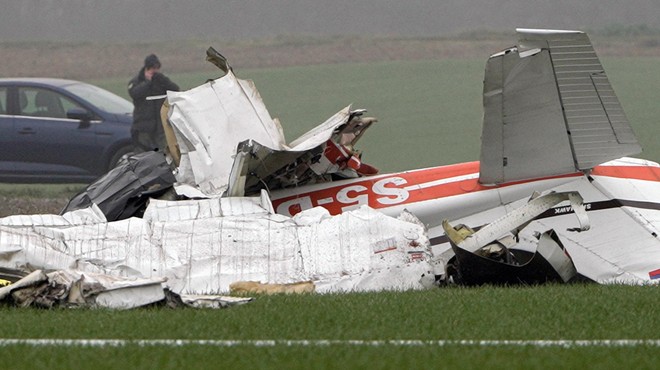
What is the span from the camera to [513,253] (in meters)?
9.88

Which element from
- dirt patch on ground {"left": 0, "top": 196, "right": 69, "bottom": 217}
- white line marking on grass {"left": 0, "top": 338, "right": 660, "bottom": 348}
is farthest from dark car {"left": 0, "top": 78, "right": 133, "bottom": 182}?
white line marking on grass {"left": 0, "top": 338, "right": 660, "bottom": 348}

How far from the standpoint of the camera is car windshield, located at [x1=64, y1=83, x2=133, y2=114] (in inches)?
805

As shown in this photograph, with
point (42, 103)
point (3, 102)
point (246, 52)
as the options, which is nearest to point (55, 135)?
point (42, 103)

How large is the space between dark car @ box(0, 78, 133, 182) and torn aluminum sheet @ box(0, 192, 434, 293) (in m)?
10.2

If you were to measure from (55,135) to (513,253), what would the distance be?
11.4 metres

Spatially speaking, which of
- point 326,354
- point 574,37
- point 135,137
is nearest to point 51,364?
point 326,354

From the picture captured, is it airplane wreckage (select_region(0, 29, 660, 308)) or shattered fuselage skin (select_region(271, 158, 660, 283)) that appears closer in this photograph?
airplane wreckage (select_region(0, 29, 660, 308))

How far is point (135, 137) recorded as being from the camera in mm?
19719

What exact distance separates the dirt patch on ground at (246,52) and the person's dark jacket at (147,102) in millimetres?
9238

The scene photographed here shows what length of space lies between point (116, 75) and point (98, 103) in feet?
31.9

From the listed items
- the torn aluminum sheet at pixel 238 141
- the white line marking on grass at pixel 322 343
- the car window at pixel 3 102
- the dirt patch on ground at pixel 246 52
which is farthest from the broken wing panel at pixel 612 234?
the dirt patch on ground at pixel 246 52

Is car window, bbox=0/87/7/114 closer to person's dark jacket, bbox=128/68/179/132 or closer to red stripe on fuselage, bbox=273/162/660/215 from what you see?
person's dark jacket, bbox=128/68/179/132

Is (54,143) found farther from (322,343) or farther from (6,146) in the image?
(322,343)

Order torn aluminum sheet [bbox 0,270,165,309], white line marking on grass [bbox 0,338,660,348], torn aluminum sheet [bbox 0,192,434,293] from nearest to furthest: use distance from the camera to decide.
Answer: white line marking on grass [bbox 0,338,660,348]
torn aluminum sheet [bbox 0,270,165,309]
torn aluminum sheet [bbox 0,192,434,293]
